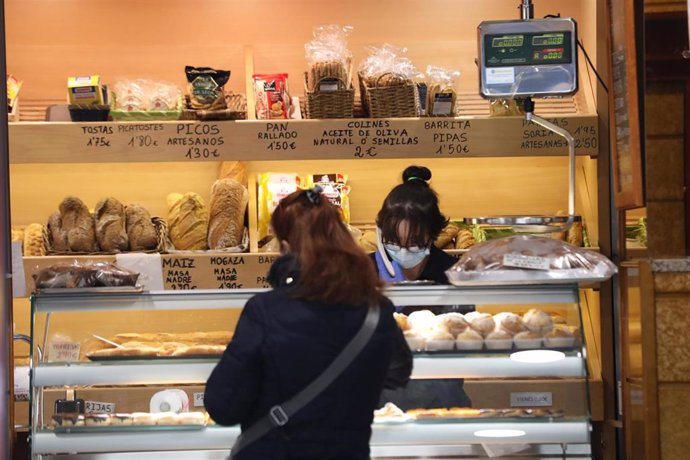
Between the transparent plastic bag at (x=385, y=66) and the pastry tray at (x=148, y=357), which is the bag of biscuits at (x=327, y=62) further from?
the pastry tray at (x=148, y=357)

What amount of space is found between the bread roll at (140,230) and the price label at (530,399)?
6.83ft

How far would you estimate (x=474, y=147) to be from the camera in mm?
4629

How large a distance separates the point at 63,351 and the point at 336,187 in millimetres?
2135

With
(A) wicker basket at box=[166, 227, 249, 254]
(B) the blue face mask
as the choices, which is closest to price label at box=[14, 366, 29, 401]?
(A) wicker basket at box=[166, 227, 249, 254]

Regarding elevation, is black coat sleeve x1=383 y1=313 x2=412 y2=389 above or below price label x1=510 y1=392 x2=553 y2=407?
above

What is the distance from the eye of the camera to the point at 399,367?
274cm

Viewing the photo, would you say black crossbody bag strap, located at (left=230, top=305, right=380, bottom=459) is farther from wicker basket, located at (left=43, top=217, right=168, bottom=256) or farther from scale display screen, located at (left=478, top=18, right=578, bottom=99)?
wicker basket, located at (left=43, top=217, right=168, bottom=256)

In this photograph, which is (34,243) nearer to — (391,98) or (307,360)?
(391,98)

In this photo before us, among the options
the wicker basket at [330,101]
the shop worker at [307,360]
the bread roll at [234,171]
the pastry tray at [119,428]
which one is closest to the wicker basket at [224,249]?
the bread roll at [234,171]

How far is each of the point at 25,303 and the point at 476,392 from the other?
107 inches

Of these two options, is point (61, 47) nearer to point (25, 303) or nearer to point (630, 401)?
point (25, 303)

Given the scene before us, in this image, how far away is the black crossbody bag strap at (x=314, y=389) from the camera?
2434mm

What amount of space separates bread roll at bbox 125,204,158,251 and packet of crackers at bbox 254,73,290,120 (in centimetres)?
70

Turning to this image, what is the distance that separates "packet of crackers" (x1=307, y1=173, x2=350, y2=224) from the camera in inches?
195
